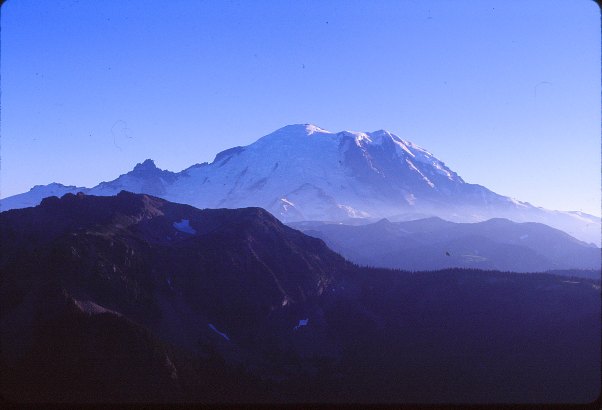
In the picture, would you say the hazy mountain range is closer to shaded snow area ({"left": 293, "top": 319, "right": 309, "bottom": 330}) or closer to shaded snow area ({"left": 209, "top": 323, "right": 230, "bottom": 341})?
shaded snow area ({"left": 293, "top": 319, "right": 309, "bottom": 330})

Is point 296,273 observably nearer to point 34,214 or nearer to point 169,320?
point 169,320

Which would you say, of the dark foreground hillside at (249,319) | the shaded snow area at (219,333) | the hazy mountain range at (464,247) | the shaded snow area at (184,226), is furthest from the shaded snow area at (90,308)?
the hazy mountain range at (464,247)

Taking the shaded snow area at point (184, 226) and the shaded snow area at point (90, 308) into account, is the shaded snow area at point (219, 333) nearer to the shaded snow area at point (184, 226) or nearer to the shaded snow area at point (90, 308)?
the shaded snow area at point (90, 308)

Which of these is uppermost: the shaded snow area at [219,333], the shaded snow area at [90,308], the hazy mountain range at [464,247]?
the hazy mountain range at [464,247]

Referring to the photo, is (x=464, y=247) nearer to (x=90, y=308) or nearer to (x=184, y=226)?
(x=184, y=226)

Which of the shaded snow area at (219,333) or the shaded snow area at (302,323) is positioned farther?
the shaded snow area at (302,323)

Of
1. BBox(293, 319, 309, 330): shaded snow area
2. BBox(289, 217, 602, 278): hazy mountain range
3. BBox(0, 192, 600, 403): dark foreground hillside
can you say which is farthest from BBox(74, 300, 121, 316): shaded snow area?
BBox(289, 217, 602, 278): hazy mountain range
